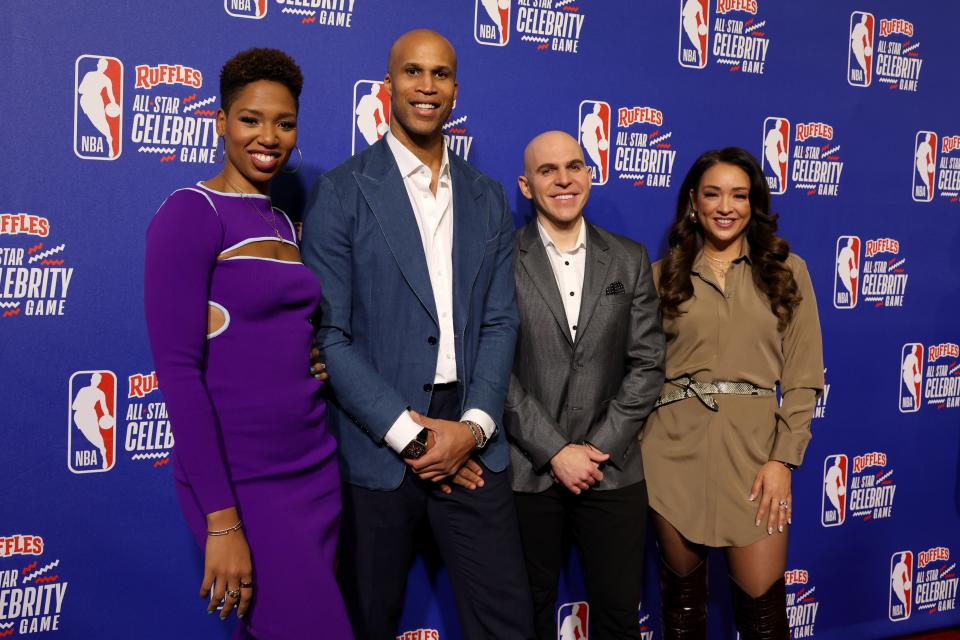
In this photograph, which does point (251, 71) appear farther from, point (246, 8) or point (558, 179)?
point (558, 179)

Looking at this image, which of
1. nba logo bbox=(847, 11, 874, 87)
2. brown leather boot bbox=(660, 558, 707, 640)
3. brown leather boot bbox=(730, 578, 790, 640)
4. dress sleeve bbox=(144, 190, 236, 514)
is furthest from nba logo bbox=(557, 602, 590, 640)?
nba logo bbox=(847, 11, 874, 87)

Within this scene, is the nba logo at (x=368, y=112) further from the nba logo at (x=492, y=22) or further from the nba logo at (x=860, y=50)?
the nba logo at (x=860, y=50)

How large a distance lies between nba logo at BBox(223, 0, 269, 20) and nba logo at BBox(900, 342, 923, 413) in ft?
9.14

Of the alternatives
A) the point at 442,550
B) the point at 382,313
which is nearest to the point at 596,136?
the point at 382,313

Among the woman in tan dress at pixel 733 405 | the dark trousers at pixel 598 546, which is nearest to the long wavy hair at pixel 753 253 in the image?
the woman in tan dress at pixel 733 405

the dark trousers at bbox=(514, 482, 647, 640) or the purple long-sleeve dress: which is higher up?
the purple long-sleeve dress

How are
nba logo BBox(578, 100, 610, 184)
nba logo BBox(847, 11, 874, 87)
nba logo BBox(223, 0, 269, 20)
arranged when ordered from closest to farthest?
nba logo BBox(223, 0, 269, 20), nba logo BBox(578, 100, 610, 184), nba logo BBox(847, 11, 874, 87)

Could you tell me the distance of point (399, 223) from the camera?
6.06 feet

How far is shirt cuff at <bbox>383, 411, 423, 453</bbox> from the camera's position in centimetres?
178

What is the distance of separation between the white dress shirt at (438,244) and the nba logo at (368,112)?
45cm

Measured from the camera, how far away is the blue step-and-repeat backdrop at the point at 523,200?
2127 mm

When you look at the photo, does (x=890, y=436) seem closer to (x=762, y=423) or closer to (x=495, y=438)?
(x=762, y=423)

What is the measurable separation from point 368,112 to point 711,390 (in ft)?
4.43

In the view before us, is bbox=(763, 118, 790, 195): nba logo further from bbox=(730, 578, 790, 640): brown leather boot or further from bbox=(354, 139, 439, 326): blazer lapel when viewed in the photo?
bbox=(354, 139, 439, 326): blazer lapel
